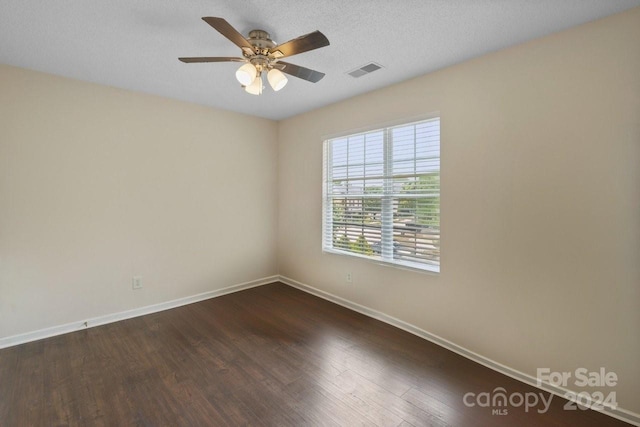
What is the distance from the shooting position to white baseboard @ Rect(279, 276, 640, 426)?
1.81 meters

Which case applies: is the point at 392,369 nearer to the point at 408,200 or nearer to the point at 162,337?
the point at 408,200

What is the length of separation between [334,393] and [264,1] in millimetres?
2665

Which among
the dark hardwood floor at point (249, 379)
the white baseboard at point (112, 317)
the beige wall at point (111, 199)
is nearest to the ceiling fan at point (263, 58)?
the beige wall at point (111, 199)

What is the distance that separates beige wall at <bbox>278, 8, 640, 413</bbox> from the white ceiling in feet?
0.82

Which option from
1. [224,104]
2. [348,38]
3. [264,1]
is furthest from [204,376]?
[224,104]

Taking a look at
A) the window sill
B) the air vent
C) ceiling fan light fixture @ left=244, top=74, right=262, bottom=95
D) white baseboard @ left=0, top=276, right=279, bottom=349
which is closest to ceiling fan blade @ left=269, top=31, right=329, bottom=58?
ceiling fan light fixture @ left=244, top=74, right=262, bottom=95

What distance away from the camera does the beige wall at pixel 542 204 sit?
179 centimetres

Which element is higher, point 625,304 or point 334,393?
point 625,304

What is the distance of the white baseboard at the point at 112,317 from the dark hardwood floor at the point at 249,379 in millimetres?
104

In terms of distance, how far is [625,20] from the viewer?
177 centimetres

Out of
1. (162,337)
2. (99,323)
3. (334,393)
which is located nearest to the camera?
(334,393)

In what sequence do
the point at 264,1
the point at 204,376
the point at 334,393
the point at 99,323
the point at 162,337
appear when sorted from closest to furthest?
the point at 264,1 < the point at 334,393 < the point at 204,376 < the point at 162,337 < the point at 99,323

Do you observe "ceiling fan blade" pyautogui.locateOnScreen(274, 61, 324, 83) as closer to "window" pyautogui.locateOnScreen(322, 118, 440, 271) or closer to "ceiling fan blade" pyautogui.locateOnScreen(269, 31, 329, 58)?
"ceiling fan blade" pyautogui.locateOnScreen(269, 31, 329, 58)

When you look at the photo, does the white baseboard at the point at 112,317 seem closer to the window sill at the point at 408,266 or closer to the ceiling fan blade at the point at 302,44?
the window sill at the point at 408,266
